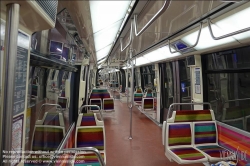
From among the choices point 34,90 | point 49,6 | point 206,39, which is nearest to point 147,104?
point 206,39

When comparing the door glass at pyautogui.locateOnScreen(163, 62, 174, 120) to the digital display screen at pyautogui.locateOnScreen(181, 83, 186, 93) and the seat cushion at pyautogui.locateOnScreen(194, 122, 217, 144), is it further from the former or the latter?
the seat cushion at pyautogui.locateOnScreen(194, 122, 217, 144)

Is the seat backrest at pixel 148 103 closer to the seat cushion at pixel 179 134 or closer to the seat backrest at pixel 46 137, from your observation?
the seat cushion at pixel 179 134

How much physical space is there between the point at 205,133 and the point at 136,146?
177 centimetres

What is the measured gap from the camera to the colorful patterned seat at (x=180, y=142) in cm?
270

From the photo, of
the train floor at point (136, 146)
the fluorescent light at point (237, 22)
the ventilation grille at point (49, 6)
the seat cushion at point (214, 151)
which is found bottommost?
the train floor at point (136, 146)

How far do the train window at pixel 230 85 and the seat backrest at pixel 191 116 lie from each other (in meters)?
0.43

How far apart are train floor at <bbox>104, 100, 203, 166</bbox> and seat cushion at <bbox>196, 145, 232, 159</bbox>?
2.51 feet

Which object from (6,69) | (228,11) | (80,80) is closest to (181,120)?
(228,11)

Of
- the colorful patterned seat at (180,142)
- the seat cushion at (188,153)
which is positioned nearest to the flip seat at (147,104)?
the colorful patterned seat at (180,142)

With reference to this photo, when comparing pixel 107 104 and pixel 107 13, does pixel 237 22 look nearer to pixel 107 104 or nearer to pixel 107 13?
pixel 107 13

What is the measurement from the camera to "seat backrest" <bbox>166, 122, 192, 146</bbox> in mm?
2920

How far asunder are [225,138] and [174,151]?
1135 millimetres

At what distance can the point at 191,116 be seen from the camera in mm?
3123

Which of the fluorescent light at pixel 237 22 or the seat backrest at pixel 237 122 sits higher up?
the fluorescent light at pixel 237 22
